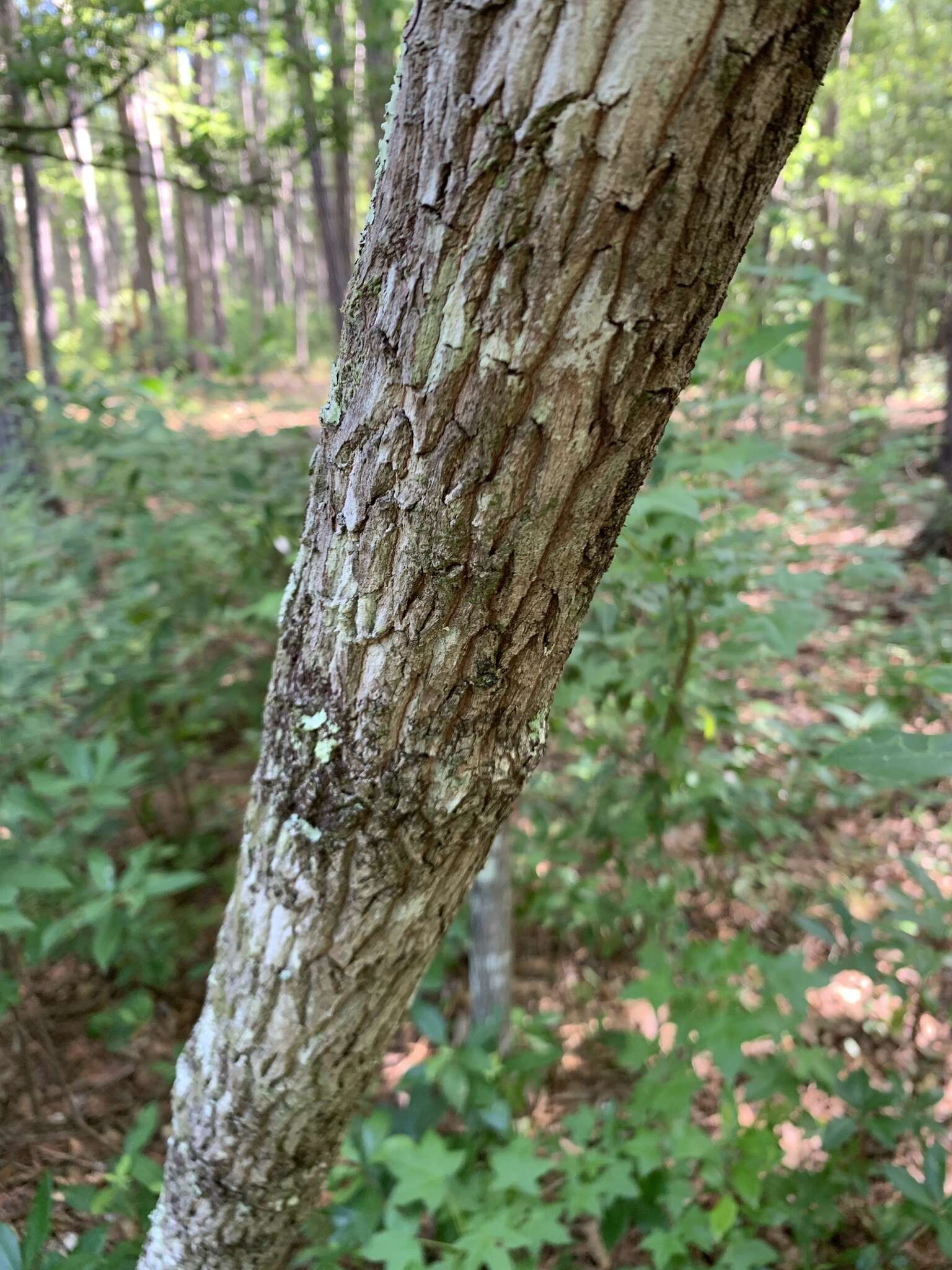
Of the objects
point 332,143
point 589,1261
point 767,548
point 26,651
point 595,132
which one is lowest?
point 589,1261

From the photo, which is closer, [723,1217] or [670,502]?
[670,502]

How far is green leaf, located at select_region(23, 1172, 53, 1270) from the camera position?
41.6 inches

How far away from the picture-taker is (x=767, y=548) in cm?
223

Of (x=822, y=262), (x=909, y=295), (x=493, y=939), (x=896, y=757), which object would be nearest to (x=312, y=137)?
(x=493, y=939)

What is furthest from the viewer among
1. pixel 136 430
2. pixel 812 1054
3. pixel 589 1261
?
pixel 136 430

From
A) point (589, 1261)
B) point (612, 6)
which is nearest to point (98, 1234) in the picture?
point (589, 1261)

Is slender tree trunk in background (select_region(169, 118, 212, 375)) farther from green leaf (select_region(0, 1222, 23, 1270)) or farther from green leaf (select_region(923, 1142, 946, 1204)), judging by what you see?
green leaf (select_region(923, 1142, 946, 1204))

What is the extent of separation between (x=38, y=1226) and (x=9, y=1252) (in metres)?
0.07

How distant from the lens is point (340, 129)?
137 inches

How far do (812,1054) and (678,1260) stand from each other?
56 cm

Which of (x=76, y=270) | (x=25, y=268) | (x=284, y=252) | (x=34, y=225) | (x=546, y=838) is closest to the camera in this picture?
(x=546, y=838)

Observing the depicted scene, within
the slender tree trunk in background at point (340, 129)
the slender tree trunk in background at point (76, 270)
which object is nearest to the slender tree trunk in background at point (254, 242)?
the slender tree trunk in background at point (76, 270)

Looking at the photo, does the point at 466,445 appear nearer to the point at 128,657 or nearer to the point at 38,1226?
the point at 38,1226

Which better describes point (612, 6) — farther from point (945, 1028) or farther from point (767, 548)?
point (945, 1028)
